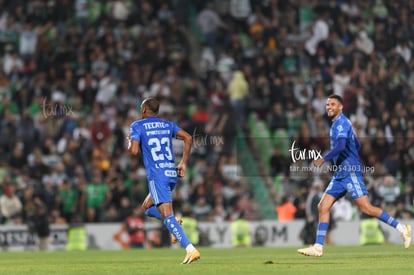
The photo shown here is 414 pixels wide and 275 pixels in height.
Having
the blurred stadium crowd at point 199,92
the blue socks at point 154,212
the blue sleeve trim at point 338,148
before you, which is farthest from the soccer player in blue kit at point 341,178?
the blurred stadium crowd at point 199,92

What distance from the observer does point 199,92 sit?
31.2 meters

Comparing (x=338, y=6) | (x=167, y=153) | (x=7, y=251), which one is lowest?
(x=7, y=251)

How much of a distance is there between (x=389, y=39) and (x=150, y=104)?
19.4 metres

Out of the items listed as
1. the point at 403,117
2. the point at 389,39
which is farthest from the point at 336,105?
the point at 389,39

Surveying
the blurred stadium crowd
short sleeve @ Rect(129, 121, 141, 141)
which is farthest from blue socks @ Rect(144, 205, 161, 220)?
the blurred stadium crowd

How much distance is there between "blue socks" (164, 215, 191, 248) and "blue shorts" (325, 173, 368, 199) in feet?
9.58

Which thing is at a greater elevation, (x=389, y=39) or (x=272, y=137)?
(x=389, y=39)

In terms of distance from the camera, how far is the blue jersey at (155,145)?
15.5 meters

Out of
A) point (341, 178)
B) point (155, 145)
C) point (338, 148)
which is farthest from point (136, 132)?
point (341, 178)

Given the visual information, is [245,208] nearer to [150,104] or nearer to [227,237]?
[227,237]

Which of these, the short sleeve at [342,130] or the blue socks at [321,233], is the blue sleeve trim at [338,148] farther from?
the blue socks at [321,233]

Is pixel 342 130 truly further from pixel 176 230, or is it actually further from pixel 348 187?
pixel 176 230

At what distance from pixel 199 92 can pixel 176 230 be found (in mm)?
16146

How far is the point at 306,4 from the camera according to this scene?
3475cm
